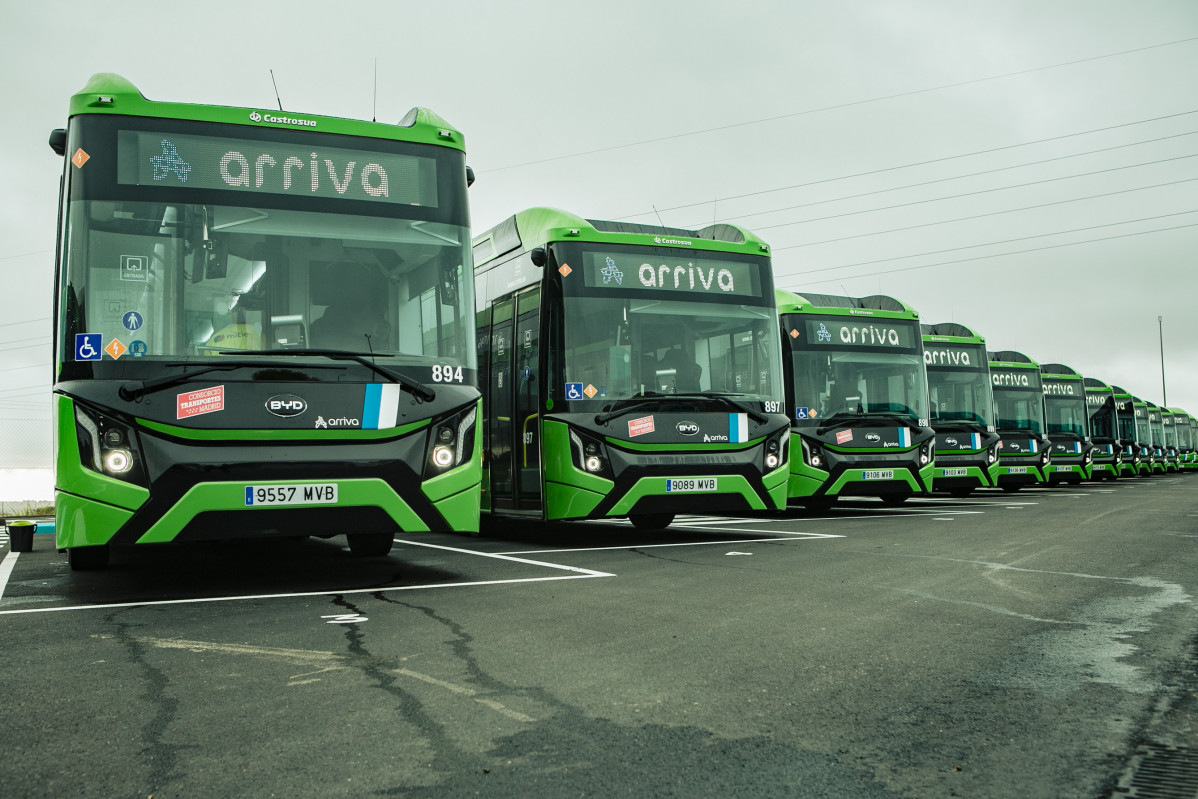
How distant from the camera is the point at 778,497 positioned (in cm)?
1136

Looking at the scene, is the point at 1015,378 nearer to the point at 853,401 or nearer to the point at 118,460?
the point at 853,401

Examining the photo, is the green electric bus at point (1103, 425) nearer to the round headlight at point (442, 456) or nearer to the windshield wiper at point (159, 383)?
the round headlight at point (442, 456)

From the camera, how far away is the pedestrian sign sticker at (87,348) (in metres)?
6.60

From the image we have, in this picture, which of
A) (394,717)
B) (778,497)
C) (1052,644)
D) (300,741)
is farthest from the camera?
(778,497)

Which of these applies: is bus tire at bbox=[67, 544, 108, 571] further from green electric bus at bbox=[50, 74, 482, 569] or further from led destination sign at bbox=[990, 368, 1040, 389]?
led destination sign at bbox=[990, 368, 1040, 389]

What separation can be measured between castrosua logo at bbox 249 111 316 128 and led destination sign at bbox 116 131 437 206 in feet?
0.63

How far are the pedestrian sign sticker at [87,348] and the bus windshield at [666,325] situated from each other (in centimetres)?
494

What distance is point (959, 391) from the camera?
20.9 meters

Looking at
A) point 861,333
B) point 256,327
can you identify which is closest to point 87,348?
point 256,327

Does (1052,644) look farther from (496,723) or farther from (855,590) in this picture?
(496,723)

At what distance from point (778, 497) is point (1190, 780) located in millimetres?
8419

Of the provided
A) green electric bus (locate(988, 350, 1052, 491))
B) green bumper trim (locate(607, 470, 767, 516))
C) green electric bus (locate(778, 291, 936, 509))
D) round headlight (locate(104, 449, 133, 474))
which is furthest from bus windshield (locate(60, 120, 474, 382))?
green electric bus (locate(988, 350, 1052, 491))

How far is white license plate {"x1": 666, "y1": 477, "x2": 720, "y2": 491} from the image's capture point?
1068 centimetres

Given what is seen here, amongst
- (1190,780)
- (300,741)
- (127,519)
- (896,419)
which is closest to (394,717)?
(300,741)
